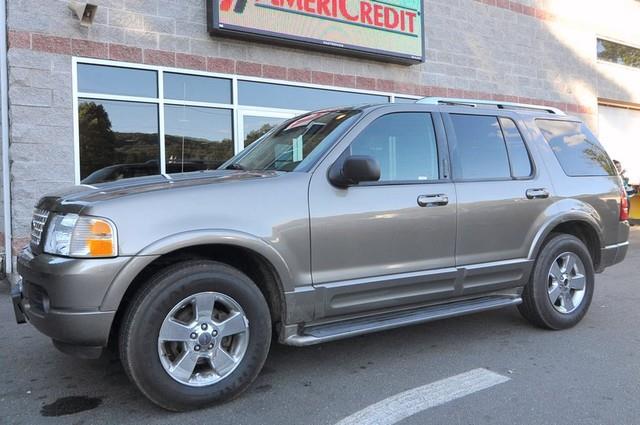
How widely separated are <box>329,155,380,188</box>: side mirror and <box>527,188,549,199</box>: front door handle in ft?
5.48

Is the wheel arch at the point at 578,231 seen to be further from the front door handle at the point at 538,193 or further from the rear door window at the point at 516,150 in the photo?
the rear door window at the point at 516,150

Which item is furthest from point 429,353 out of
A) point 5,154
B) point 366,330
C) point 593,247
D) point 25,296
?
point 5,154

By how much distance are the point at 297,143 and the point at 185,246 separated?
4.40 ft

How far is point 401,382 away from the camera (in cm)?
360

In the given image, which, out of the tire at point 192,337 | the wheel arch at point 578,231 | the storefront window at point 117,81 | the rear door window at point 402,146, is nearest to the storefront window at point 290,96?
the storefront window at point 117,81

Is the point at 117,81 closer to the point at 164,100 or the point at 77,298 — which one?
the point at 164,100

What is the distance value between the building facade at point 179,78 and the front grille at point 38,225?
4204mm

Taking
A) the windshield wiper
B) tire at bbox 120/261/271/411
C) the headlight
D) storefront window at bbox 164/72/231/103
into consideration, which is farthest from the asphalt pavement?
storefront window at bbox 164/72/231/103

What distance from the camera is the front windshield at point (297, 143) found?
3.76 meters

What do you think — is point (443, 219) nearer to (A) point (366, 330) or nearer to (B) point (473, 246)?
(B) point (473, 246)

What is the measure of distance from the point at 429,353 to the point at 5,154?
614 cm

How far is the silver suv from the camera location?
9.71 feet

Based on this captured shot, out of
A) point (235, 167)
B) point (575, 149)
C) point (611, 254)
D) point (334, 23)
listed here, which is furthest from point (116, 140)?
point (611, 254)

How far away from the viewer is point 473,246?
13.7 feet
